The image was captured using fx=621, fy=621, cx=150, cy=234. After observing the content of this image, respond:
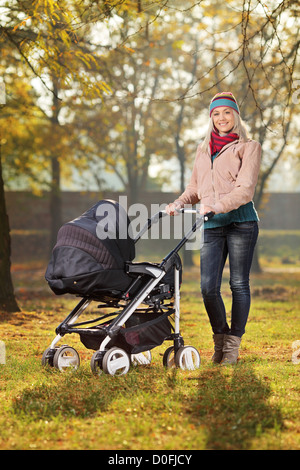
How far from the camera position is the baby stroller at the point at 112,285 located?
15.1 feet

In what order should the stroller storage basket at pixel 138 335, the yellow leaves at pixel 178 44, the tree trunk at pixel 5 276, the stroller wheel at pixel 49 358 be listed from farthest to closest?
the tree trunk at pixel 5 276, the yellow leaves at pixel 178 44, the stroller wheel at pixel 49 358, the stroller storage basket at pixel 138 335

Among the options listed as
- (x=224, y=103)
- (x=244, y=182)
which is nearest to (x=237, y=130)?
(x=224, y=103)

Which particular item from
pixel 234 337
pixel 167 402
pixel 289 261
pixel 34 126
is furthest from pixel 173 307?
pixel 289 261

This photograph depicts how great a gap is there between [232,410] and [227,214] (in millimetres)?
1848

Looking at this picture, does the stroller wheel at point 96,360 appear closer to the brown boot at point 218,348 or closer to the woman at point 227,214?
the woman at point 227,214

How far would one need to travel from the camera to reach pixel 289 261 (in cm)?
2853

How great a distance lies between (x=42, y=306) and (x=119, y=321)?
20.4ft

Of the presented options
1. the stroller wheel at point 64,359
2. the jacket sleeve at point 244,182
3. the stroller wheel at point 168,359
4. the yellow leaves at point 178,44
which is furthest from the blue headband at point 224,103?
the yellow leaves at point 178,44

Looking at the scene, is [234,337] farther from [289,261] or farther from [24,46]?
[289,261]

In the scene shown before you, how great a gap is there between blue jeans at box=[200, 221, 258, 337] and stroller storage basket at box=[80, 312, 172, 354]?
0.44 metres

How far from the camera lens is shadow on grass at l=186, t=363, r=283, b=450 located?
3.32 meters

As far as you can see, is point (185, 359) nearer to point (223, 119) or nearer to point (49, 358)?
point (49, 358)

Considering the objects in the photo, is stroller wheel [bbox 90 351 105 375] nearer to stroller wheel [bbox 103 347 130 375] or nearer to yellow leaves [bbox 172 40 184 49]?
stroller wheel [bbox 103 347 130 375]

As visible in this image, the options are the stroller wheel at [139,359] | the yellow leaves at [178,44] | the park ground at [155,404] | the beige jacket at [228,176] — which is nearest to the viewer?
the park ground at [155,404]
